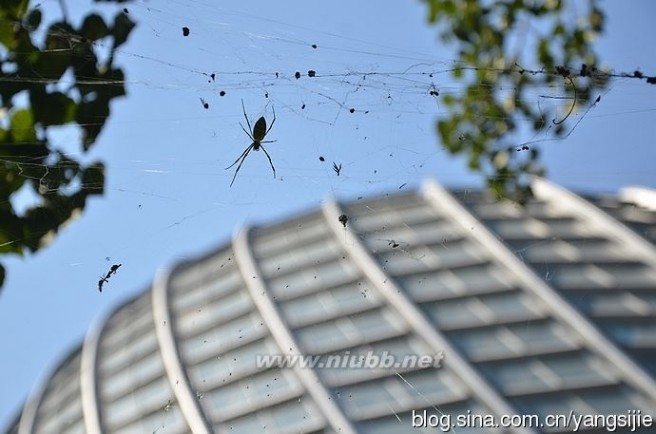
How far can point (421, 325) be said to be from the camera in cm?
330

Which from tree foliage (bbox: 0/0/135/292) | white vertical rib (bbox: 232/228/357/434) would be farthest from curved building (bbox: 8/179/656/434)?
tree foliage (bbox: 0/0/135/292)

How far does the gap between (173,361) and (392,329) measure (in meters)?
1.14

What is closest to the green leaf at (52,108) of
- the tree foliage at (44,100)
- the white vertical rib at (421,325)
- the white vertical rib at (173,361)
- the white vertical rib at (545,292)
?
the tree foliage at (44,100)

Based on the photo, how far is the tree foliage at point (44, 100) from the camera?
5.29ft

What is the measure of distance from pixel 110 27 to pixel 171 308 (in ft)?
5.76

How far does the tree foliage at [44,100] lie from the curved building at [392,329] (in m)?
0.66

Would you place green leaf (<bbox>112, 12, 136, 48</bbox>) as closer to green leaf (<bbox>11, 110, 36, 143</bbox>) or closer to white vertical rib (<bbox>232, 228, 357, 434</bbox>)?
green leaf (<bbox>11, 110, 36, 143</bbox>)

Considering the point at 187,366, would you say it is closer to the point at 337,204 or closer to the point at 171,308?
the point at 171,308

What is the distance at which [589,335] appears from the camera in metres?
3.32

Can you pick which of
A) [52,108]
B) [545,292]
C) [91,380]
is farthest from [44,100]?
[545,292]

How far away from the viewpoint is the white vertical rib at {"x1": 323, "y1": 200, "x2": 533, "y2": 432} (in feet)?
9.00

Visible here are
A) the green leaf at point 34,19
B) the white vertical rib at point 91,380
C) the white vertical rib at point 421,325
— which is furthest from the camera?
the white vertical rib at point 421,325

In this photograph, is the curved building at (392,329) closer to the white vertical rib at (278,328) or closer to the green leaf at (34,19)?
the white vertical rib at (278,328)

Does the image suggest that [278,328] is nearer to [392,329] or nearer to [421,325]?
[392,329]
